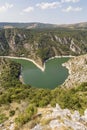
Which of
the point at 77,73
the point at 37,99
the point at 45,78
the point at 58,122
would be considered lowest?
the point at 45,78

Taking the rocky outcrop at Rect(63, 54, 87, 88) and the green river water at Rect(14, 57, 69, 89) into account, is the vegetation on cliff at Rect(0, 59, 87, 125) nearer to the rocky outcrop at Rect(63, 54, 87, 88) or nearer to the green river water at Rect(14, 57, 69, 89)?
the rocky outcrop at Rect(63, 54, 87, 88)

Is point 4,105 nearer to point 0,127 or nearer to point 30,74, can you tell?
point 0,127

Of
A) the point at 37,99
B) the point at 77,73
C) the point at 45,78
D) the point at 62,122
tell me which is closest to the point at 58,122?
the point at 62,122

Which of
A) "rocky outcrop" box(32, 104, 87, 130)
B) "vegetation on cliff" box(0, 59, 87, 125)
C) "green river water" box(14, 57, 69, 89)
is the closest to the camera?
"rocky outcrop" box(32, 104, 87, 130)

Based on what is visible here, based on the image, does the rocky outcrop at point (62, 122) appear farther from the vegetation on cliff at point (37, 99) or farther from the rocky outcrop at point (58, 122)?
the vegetation on cliff at point (37, 99)

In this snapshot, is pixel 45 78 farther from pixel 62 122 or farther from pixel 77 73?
pixel 62 122

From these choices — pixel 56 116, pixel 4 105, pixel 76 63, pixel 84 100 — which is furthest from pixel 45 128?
pixel 76 63

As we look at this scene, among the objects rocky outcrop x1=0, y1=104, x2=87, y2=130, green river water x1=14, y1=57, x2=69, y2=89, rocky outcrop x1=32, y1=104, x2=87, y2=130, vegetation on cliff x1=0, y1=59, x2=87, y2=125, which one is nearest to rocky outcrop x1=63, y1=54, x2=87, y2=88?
green river water x1=14, y1=57, x2=69, y2=89

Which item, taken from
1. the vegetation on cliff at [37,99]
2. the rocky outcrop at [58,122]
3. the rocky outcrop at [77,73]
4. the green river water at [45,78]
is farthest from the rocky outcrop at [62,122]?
the green river water at [45,78]
